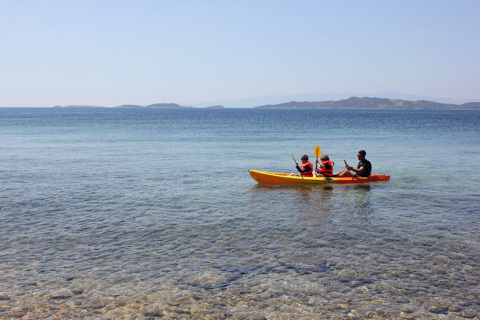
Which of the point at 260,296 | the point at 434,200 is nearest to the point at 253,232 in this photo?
the point at 260,296

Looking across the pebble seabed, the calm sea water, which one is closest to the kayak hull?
the calm sea water

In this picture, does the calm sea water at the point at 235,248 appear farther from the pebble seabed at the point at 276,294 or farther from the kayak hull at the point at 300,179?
the kayak hull at the point at 300,179

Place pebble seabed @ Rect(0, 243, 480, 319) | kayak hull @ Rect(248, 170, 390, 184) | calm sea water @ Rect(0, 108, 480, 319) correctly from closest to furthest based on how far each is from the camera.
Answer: pebble seabed @ Rect(0, 243, 480, 319), calm sea water @ Rect(0, 108, 480, 319), kayak hull @ Rect(248, 170, 390, 184)

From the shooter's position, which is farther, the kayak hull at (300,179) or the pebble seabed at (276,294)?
the kayak hull at (300,179)

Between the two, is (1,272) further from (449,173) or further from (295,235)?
(449,173)

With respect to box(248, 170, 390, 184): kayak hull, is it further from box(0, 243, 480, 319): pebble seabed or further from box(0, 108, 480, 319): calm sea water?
box(0, 243, 480, 319): pebble seabed

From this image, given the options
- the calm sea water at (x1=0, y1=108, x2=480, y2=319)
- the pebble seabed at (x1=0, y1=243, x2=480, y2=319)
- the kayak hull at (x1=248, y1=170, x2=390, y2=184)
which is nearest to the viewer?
the pebble seabed at (x1=0, y1=243, x2=480, y2=319)

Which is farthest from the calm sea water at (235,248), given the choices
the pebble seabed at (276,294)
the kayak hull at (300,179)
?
the kayak hull at (300,179)

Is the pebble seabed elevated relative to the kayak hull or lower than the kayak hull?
lower

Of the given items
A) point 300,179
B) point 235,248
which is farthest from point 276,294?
point 300,179

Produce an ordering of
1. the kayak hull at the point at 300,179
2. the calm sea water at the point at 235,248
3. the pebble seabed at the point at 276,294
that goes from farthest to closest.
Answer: the kayak hull at the point at 300,179, the calm sea water at the point at 235,248, the pebble seabed at the point at 276,294

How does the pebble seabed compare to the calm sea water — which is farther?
the calm sea water

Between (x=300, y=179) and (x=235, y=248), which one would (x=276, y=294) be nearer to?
(x=235, y=248)

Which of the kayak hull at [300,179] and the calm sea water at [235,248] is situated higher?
the kayak hull at [300,179]
